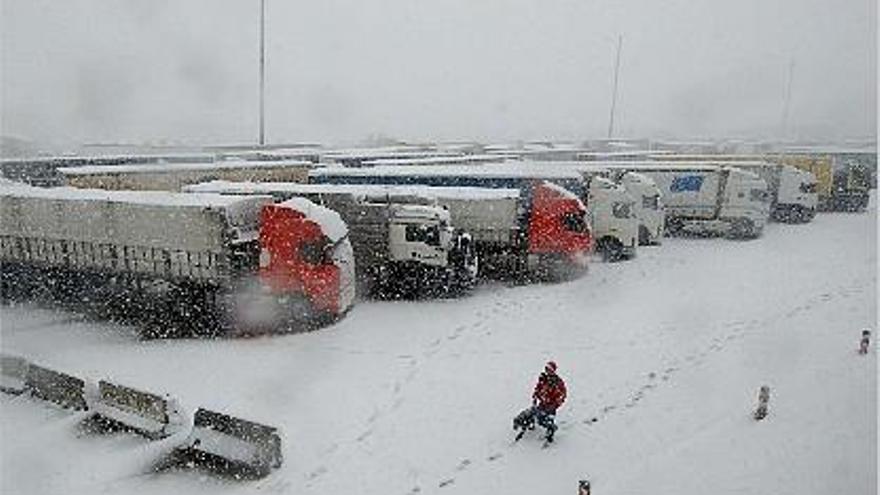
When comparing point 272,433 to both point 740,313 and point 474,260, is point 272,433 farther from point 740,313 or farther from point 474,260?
point 740,313

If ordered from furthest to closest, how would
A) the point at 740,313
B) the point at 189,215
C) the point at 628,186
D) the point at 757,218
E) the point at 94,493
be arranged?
the point at 757,218 < the point at 628,186 < the point at 740,313 < the point at 189,215 < the point at 94,493

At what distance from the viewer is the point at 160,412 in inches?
432

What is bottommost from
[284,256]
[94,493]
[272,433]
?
[94,493]

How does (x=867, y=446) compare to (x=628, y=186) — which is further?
(x=628, y=186)

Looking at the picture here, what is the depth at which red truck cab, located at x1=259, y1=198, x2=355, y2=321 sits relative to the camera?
642 inches

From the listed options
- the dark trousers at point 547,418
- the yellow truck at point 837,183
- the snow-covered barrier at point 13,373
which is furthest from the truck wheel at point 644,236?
the snow-covered barrier at point 13,373

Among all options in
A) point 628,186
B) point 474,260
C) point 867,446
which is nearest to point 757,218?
point 628,186

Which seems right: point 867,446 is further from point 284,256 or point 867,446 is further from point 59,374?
point 59,374

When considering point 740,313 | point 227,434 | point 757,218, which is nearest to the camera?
point 227,434

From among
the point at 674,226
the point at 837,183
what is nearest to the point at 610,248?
the point at 674,226

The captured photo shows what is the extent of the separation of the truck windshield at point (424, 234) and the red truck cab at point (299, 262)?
3.21m

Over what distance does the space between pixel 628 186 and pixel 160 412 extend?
792 inches

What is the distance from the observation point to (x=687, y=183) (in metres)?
30.1

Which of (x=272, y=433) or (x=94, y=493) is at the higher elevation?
(x=272, y=433)
